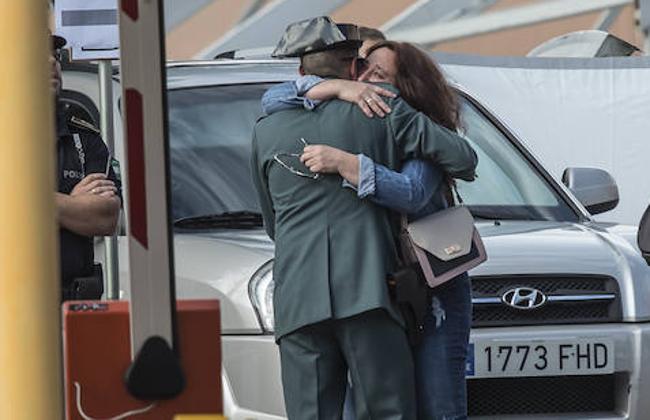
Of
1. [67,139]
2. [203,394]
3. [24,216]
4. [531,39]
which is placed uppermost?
[531,39]

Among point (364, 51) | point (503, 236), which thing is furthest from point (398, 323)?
point (503, 236)

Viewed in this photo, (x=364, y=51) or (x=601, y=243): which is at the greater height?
(x=364, y=51)

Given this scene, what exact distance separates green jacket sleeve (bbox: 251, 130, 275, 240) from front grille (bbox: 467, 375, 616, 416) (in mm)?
1104

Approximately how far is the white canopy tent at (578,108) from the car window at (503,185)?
416 cm

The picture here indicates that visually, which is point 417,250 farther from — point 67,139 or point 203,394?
point 203,394

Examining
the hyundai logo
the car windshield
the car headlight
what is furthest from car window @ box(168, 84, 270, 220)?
the hyundai logo

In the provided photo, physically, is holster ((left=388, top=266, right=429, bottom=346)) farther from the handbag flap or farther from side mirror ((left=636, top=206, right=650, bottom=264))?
side mirror ((left=636, top=206, right=650, bottom=264))

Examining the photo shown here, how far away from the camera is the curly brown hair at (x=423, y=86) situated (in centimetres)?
565

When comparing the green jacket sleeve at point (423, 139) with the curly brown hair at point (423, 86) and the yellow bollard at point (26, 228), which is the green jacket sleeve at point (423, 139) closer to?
the curly brown hair at point (423, 86)

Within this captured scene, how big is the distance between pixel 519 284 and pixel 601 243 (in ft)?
1.50

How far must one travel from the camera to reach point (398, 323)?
5371 mm

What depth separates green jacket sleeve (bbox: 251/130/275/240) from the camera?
5602mm

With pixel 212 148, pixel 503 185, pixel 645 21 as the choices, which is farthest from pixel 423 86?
pixel 645 21

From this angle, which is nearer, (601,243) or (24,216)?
(24,216)
